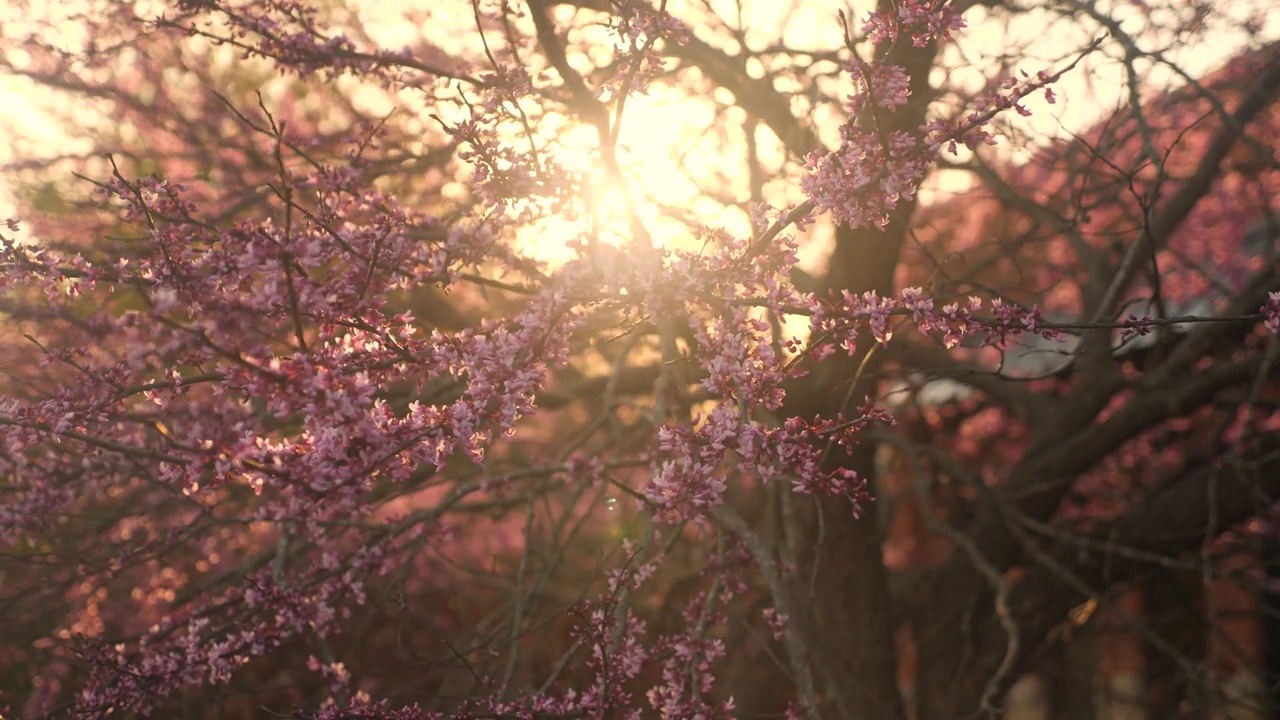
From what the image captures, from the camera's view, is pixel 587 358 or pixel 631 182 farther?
pixel 587 358

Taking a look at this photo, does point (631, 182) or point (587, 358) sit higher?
point (587, 358)

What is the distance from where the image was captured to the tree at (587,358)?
302 cm

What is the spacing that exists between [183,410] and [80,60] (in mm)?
1771

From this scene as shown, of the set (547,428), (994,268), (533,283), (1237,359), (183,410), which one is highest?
(994,268)

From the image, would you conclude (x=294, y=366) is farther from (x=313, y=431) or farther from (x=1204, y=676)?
(x=1204, y=676)

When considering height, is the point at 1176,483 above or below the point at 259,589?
above

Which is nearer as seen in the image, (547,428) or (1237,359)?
(1237,359)

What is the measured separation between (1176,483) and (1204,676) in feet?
4.40

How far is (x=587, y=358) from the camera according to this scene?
855 centimetres

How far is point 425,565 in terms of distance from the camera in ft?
35.6

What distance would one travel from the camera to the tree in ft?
9.92

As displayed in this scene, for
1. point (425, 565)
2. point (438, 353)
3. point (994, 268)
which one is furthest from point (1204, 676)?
point (994, 268)

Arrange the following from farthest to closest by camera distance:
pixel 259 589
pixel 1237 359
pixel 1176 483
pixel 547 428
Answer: pixel 547 428
pixel 1176 483
pixel 1237 359
pixel 259 589

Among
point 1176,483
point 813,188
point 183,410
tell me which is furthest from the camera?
point 1176,483
